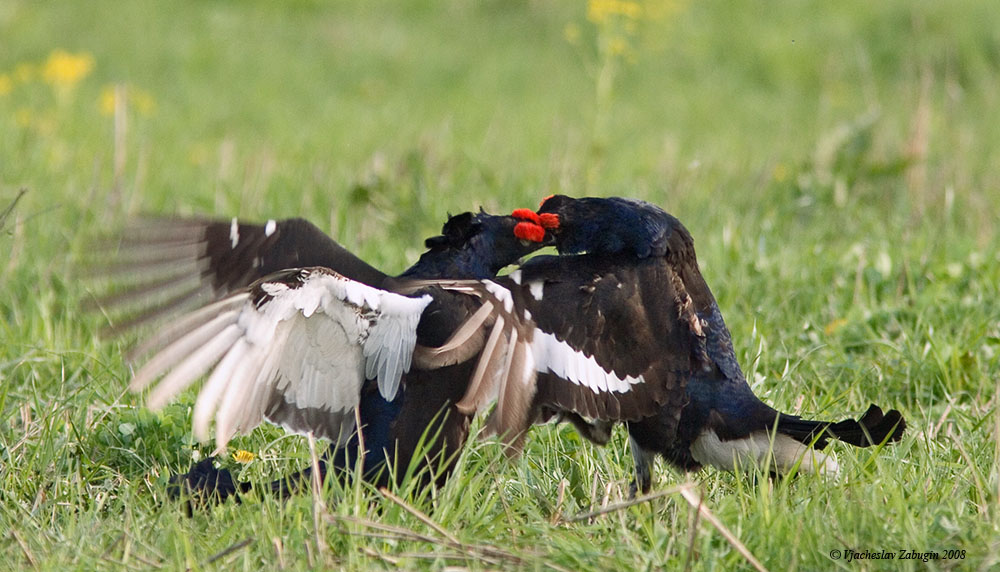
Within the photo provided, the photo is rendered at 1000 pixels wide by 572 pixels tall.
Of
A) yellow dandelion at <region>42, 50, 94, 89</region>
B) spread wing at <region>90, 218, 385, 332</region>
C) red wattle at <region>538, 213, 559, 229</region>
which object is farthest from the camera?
yellow dandelion at <region>42, 50, 94, 89</region>

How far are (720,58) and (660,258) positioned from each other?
9107 mm

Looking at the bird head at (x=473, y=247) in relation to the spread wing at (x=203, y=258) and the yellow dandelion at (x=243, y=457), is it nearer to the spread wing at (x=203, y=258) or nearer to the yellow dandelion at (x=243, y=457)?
A: the spread wing at (x=203, y=258)

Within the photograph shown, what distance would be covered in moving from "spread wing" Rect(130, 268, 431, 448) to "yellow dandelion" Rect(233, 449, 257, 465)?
280 millimetres

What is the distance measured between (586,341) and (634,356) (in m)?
0.17

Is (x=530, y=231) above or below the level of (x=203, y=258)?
above

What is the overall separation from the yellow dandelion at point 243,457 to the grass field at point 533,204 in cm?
3

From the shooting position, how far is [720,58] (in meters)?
12.1

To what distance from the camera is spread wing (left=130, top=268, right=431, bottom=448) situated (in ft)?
9.59

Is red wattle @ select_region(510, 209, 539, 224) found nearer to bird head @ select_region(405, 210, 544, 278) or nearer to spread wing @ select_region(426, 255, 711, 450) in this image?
bird head @ select_region(405, 210, 544, 278)

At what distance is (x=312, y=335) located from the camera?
3.20m

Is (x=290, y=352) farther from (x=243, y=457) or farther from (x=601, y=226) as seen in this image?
(x=601, y=226)

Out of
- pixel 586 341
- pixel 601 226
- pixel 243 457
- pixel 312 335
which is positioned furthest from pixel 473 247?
pixel 243 457

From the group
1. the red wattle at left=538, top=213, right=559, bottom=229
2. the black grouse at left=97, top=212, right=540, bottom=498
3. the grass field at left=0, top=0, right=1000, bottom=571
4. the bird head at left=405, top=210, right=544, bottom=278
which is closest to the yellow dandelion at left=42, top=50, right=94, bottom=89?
the grass field at left=0, top=0, right=1000, bottom=571

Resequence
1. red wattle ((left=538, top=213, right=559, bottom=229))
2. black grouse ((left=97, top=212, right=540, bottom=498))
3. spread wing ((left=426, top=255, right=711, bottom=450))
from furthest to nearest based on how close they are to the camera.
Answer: red wattle ((left=538, top=213, right=559, bottom=229)) < spread wing ((left=426, top=255, right=711, bottom=450)) < black grouse ((left=97, top=212, right=540, bottom=498))
